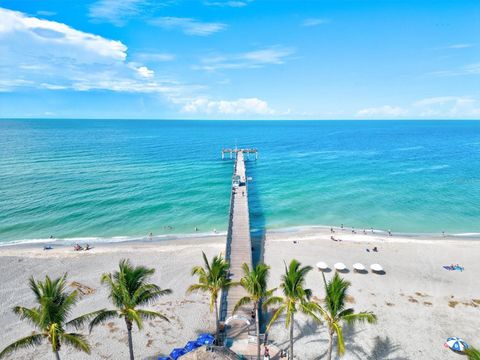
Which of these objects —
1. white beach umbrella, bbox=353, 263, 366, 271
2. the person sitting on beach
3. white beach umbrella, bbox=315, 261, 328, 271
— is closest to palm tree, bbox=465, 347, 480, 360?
the person sitting on beach

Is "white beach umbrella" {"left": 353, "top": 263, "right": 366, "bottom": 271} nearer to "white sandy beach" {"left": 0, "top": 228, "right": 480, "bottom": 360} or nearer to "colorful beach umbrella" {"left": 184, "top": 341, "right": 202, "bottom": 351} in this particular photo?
"white sandy beach" {"left": 0, "top": 228, "right": 480, "bottom": 360}

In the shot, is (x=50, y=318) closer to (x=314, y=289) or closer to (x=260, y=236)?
(x=314, y=289)

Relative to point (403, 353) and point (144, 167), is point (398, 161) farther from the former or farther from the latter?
point (403, 353)

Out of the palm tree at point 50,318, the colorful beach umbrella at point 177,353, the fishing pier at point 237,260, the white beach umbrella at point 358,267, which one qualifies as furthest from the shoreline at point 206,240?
the palm tree at point 50,318

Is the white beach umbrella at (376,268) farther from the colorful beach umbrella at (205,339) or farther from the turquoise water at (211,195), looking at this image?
the colorful beach umbrella at (205,339)

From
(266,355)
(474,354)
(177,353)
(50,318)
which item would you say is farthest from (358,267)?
(50,318)

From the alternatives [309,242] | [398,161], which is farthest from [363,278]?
[398,161]
